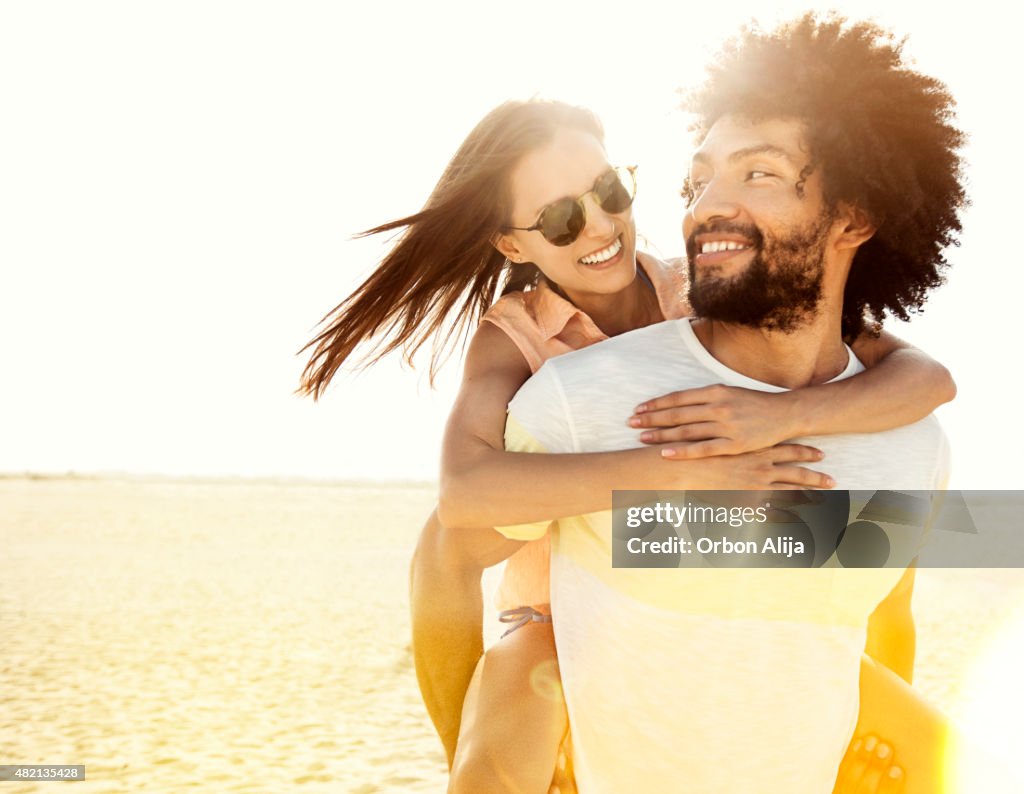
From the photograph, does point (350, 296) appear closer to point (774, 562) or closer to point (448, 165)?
point (448, 165)

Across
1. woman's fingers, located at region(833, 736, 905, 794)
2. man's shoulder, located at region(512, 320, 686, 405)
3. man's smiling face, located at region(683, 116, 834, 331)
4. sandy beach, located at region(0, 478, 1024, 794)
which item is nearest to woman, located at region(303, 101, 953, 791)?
man's shoulder, located at region(512, 320, 686, 405)

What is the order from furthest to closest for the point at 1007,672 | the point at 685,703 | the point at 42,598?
the point at 42,598
the point at 1007,672
the point at 685,703

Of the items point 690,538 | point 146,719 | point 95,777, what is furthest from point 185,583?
point 690,538

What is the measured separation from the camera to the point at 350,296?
3480mm

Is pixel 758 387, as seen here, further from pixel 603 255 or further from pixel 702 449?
pixel 603 255

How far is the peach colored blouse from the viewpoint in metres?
2.88

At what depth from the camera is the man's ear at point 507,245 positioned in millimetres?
3545

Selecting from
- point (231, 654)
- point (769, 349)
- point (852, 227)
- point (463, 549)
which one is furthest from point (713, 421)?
point (231, 654)

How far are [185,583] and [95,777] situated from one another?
49.1ft

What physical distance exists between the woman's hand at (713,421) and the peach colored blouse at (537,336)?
654 millimetres

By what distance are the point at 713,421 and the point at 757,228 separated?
19.5 inches

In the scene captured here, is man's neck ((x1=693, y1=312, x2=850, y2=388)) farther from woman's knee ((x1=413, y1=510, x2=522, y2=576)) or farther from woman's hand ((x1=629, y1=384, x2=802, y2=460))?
woman's knee ((x1=413, y1=510, x2=522, y2=576))

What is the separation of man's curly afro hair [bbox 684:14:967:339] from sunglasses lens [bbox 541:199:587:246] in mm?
623

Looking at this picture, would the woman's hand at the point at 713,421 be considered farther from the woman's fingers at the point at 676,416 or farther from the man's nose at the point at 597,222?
the man's nose at the point at 597,222
